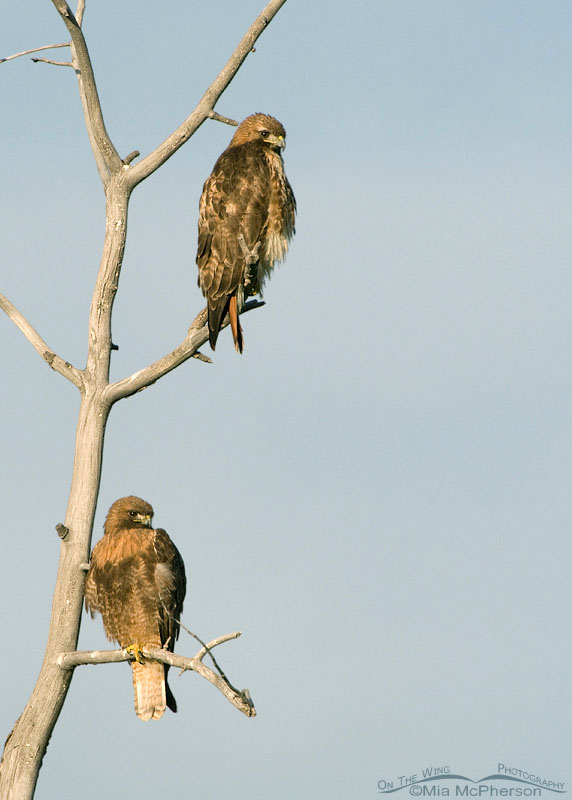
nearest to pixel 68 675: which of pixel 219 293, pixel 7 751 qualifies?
pixel 7 751

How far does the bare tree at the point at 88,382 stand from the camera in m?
7.67

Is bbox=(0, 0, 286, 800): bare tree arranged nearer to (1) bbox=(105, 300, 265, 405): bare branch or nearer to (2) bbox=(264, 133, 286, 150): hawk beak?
(1) bbox=(105, 300, 265, 405): bare branch

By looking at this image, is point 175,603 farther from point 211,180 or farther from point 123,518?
point 211,180

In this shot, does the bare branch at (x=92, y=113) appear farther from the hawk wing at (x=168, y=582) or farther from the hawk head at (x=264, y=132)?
the hawk wing at (x=168, y=582)

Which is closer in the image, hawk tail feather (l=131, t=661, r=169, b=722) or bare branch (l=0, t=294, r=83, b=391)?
bare branch (l=0, t=294, r=83, b=391)

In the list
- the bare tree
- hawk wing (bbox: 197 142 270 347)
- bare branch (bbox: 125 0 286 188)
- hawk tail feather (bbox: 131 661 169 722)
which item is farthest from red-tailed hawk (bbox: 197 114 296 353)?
hawk tail feather (bbox: 131 661 169 722)

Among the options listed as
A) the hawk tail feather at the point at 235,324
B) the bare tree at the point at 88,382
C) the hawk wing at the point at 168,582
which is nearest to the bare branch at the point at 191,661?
the bare tree at the point at 88,382

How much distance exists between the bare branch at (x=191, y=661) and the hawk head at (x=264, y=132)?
422 centimetres

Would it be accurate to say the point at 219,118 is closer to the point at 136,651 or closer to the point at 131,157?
the point at 131,157

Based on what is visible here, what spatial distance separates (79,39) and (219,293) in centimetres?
212

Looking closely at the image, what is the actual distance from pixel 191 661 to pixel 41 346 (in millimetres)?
2718

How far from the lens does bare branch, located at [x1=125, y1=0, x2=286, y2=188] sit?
26.8ft

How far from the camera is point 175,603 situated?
9.17m

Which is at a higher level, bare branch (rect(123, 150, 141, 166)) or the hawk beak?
the hawk beak
